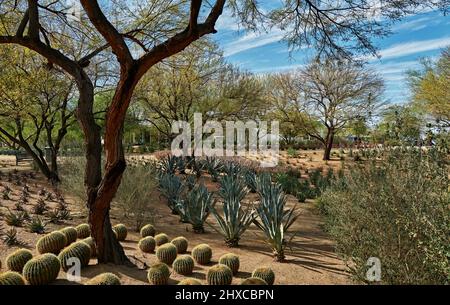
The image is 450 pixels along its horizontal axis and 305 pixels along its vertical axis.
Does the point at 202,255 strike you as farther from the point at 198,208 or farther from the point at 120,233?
the point at 198,208

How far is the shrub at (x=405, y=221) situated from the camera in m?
4.00

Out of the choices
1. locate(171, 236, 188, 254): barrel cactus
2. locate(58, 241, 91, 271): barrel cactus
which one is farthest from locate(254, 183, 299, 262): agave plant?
locate(58, 241, 91, 271): barrel cactus

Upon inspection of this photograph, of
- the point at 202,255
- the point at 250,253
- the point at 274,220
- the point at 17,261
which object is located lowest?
the point at 250,253

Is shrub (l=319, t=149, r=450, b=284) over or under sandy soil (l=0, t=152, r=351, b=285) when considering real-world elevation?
over

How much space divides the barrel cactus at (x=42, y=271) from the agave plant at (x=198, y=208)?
4.44 m

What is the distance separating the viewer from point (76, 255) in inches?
227

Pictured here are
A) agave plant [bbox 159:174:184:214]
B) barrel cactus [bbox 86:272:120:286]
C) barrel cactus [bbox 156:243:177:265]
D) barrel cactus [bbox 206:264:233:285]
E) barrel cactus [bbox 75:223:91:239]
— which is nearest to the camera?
barrel cactus [bbox 86:272:120:286]

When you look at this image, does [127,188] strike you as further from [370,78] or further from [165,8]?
[370,78]

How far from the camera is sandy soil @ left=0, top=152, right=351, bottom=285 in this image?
5.91 m

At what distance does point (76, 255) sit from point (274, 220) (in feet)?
11.5

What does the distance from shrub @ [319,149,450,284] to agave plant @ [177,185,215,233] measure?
4.52 meters

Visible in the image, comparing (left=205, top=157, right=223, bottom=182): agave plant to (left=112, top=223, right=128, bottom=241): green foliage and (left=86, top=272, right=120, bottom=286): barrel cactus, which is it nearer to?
(left=112, top=223, right=128, bottom=241): green foliage

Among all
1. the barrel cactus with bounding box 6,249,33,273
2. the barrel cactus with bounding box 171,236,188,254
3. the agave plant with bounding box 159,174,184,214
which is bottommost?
the barrel cactus with bounding box 171,236,188,254

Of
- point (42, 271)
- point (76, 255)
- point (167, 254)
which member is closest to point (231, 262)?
point (167, 254)
